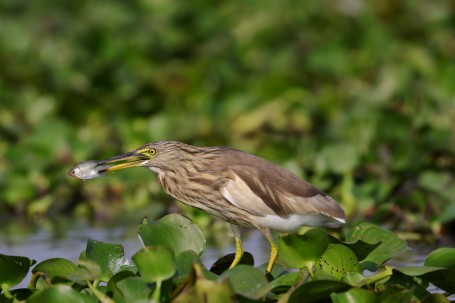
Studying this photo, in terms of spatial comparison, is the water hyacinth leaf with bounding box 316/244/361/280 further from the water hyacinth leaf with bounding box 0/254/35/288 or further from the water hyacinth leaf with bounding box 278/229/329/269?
the water hyacinth leaf with bounding box 0/254/35/288

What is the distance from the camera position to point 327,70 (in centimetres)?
1062

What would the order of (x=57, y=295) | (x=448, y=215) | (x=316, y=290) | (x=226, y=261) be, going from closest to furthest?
(x=57, y=295) < (x=316, y=290) < (x=226, y=261) < (x=448, y=215)

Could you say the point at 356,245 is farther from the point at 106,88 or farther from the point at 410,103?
the point at 106,88

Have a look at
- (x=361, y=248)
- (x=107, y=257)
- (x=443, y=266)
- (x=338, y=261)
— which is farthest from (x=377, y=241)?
(x=107, y=257)

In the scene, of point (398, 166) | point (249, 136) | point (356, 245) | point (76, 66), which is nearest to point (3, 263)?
point (356, 245)

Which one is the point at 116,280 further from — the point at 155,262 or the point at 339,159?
the point at 339,159

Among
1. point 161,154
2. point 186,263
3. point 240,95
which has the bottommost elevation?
point 186,263

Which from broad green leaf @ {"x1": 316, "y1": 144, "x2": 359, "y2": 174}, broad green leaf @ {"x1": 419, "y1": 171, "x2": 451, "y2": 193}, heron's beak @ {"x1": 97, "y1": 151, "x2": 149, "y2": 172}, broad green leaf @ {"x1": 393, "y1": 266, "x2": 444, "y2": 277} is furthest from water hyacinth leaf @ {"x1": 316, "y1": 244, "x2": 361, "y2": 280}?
broad green leaf @ {"x1": 316, "y1": 144, "x2": 359, "y2": 174}

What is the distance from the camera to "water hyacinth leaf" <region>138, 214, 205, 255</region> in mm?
4801

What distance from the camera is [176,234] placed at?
4844 mm

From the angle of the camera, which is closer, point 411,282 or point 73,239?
point 411,282

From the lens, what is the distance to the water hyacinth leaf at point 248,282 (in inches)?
163

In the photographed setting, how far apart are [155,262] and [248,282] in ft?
1.10

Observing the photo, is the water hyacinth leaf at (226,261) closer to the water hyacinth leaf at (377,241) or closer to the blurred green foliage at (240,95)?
the water hyacinth leaf at (377,241)
